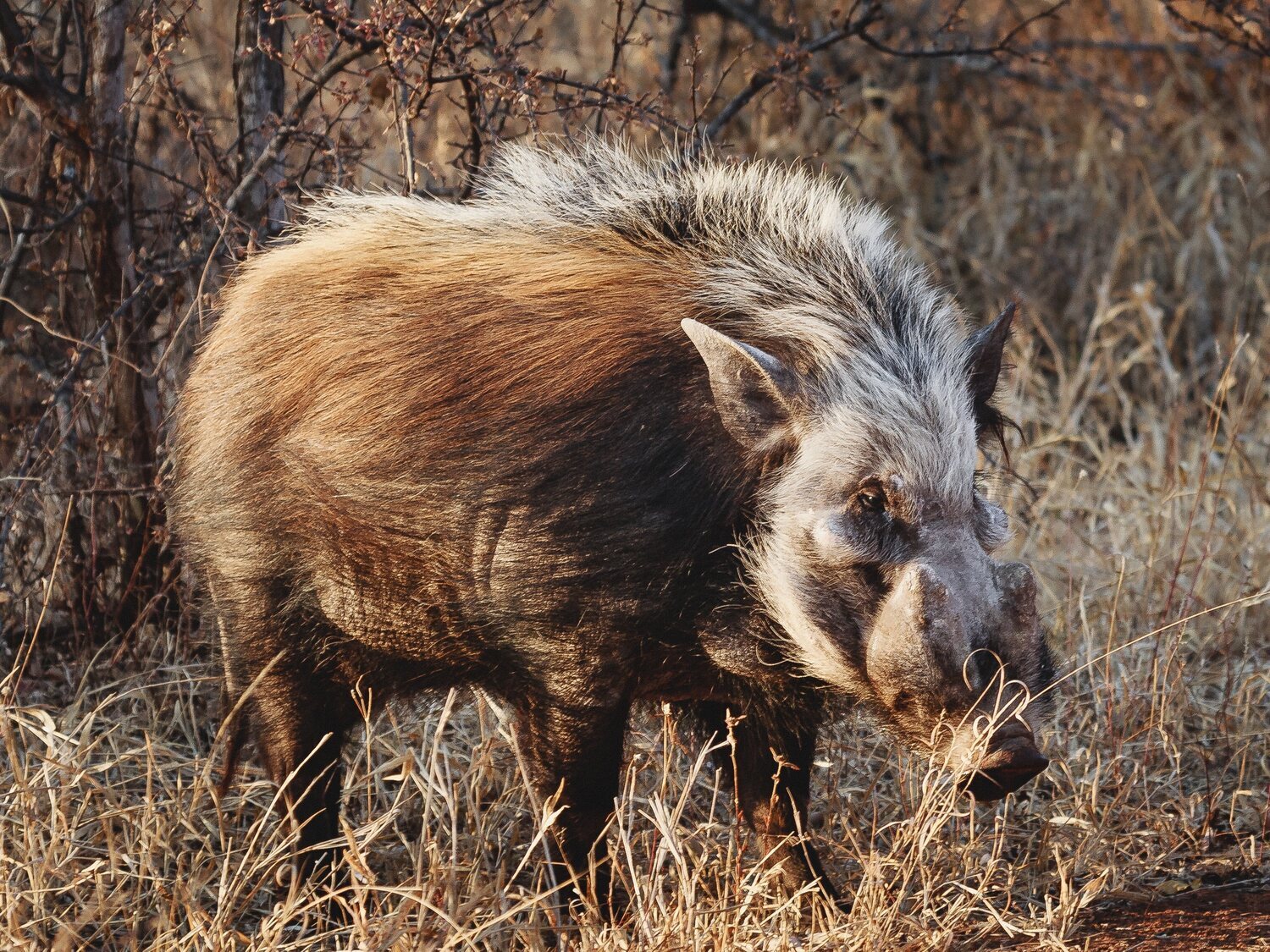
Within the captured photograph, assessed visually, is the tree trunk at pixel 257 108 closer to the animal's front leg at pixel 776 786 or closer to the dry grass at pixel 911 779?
the dry grass at pixel 911 779

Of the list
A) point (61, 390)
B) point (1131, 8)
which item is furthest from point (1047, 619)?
point (1131, 8)

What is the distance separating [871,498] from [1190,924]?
1.15 m

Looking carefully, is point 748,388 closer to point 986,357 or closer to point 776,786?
point 986,357

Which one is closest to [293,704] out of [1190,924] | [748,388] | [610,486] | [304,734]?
[304,734]

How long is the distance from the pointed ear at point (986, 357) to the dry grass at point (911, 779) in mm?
740

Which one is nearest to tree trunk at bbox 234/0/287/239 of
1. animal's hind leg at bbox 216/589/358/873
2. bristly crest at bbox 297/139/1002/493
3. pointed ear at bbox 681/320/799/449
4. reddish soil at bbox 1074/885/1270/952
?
bristly crest at bbox 297/139/1002/493

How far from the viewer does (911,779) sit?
3398 mm

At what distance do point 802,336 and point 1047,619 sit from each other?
2.20 metres

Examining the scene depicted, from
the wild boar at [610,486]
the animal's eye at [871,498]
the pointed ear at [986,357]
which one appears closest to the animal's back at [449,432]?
the wild boar at [610,486]

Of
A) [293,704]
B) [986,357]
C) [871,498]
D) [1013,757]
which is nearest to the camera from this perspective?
[1013,757]

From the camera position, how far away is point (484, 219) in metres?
3.26

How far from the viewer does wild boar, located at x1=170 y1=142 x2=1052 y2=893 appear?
2.79 metres

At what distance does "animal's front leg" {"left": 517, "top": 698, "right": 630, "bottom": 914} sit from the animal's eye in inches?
22.7

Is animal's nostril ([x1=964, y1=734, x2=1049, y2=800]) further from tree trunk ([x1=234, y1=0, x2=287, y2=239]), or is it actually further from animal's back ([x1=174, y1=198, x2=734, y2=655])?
tree trunk ([x1=234, y1=0, x2=287, y2=239])
